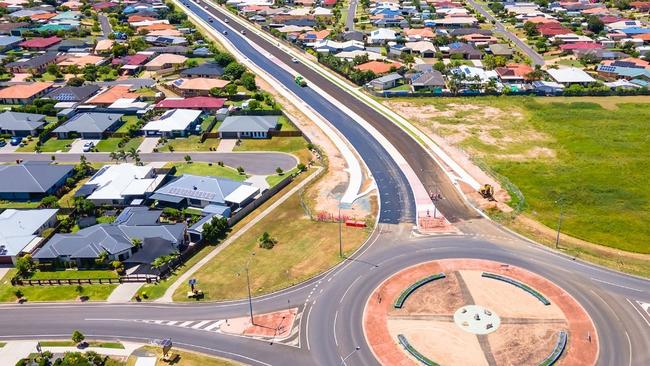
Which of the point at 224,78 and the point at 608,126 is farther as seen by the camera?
the point at 224,78

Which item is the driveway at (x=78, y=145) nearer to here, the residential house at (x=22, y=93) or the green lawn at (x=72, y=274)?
the residential house at (x=22, y=93)

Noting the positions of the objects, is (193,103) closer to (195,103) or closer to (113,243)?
(195,103)

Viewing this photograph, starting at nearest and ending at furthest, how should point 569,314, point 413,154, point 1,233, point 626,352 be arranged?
1. point 626,352
2. point 569,314
3. point 1,233
4. point 413,154

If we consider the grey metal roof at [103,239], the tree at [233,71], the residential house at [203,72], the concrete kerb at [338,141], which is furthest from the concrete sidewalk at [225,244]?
the residential house at [203,72]

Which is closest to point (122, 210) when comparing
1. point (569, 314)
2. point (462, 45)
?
point (569, 314)

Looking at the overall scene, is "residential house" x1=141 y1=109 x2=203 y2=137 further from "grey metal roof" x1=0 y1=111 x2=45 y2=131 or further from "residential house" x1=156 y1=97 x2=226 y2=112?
"grey metal roof" x1=0 y1=111 x2=45 y2=131

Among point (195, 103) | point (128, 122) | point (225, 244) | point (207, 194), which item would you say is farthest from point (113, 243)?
point (195, 103)

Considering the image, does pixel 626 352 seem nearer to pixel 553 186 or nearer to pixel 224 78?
pixel 553 186
